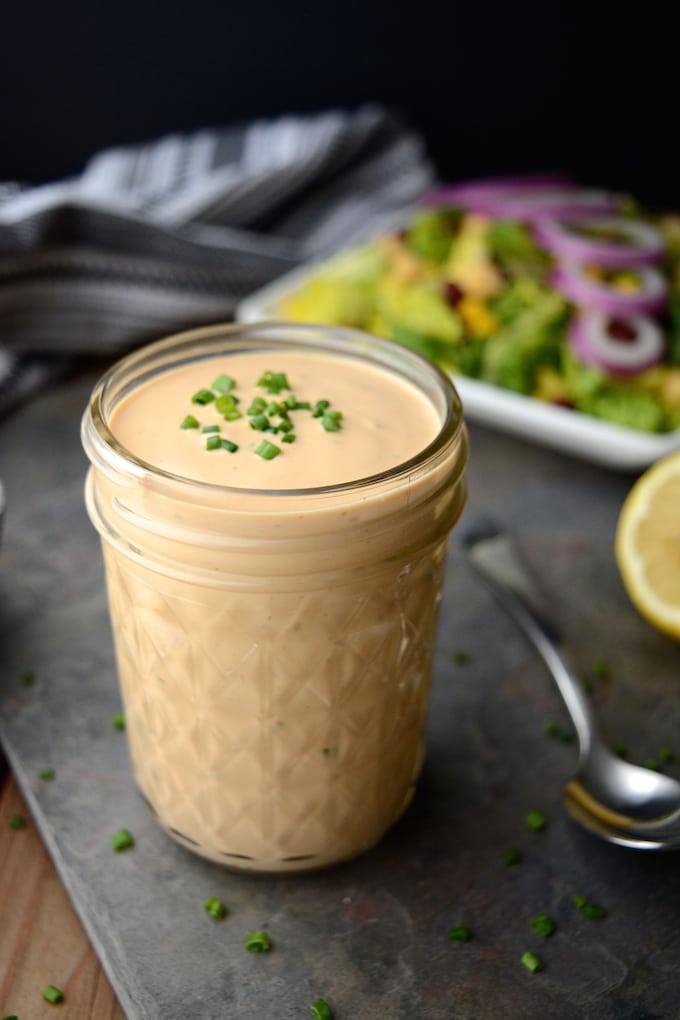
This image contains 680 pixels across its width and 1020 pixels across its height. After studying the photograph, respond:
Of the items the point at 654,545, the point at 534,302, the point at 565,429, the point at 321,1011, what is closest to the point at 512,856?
the point at 321,1011

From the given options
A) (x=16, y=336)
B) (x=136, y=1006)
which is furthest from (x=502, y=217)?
(x=136, y=1006)

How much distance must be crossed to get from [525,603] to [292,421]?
2.20 feet

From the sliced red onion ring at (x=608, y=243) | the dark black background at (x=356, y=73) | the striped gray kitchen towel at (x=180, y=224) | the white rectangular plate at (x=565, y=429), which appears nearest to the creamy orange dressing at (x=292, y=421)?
the white rectangular plate at (x=565, y=429)

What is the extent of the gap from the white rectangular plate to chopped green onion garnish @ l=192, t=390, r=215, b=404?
102 centimetres

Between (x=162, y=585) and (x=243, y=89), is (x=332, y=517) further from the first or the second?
(x=243, y=89)

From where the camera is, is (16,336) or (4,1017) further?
(16,336)

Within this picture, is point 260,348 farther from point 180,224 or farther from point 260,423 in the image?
point 180,224

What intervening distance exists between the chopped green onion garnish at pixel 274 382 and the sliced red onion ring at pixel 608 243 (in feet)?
4.71

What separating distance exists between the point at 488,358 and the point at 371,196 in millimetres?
865

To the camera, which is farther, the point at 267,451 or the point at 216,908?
the point at 216,908

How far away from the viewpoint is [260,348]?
1.37m

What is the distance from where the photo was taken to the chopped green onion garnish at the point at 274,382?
1.23m

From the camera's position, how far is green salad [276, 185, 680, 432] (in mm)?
2242

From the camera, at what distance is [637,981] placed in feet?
3.85
